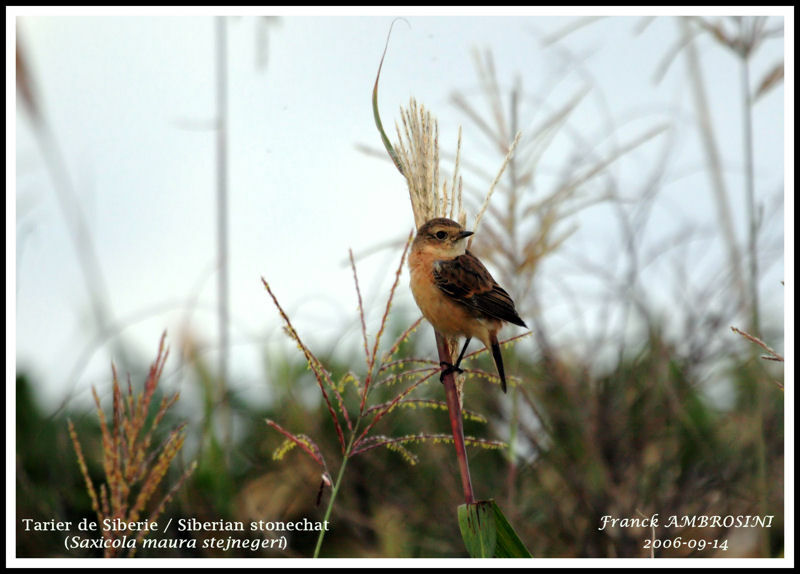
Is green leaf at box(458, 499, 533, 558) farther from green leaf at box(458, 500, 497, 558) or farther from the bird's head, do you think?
the bird's head

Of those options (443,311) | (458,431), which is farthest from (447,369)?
(443,311)

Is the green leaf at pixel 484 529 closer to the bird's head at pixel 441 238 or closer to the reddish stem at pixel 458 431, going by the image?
the reddish stem at pixel 458 431

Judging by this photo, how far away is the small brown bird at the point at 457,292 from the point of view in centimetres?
242

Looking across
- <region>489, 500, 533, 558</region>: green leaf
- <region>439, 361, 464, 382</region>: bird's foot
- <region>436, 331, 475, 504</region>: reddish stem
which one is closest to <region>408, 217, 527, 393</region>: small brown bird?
<region>439, 361, 464, 382</region>: bird's foot

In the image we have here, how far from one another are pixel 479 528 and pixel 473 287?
3.64 ft

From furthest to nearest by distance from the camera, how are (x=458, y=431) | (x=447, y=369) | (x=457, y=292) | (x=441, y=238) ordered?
(x=457, y=292), (x=441, y=238), (x=447, y=369), (x=458, y=431)

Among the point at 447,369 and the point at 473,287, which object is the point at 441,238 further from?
the point at 447,369

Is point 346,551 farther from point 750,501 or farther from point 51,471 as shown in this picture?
point 750,501

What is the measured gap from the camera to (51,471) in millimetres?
3219

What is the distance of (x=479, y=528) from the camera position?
171cm

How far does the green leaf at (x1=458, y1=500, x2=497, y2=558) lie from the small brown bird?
0.61m

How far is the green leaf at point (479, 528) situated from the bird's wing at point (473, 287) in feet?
2.79

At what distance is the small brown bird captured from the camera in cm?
242

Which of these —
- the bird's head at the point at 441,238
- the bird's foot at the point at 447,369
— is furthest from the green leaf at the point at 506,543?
the bird's head at the point at 441,238
